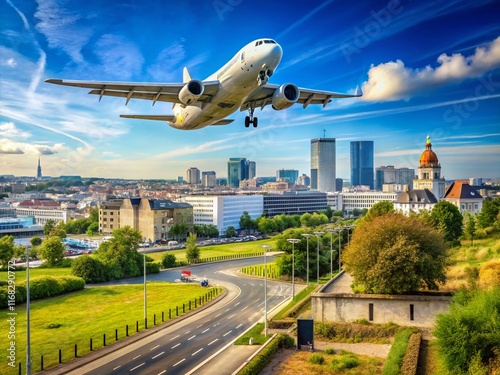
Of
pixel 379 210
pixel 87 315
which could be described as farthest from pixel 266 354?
pixel 379 210

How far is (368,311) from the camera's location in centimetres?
4081

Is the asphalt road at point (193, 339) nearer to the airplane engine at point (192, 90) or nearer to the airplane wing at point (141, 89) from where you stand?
the airplane engine at point (192, 90)

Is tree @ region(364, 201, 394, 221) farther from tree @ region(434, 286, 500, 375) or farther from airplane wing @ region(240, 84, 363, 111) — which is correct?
tree @ region(434, 286, 500, 375)

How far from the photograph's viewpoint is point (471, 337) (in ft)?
79.2

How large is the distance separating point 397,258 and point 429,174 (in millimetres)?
122901

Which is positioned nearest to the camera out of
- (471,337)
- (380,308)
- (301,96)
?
(471,337)

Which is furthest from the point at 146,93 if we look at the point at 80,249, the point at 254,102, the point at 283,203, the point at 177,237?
the point at 283,203

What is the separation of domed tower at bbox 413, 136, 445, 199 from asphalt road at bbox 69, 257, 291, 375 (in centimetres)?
10151

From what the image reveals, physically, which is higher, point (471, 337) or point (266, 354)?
point (471, 337)

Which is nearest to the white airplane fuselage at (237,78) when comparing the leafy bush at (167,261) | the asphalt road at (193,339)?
the asphalt road at (193,339)

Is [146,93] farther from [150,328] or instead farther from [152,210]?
[152,210]

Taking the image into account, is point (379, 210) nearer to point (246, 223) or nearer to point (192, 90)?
point (192, 90)

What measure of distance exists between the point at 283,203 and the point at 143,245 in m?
87.6

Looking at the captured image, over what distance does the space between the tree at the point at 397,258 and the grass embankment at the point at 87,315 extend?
2087 centimetres
